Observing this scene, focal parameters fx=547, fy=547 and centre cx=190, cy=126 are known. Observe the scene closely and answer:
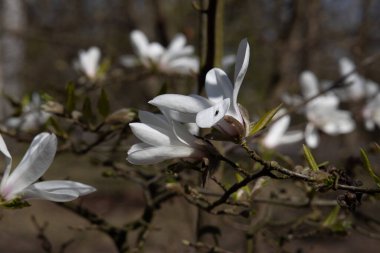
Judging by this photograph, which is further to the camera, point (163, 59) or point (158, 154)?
point (163, 59)

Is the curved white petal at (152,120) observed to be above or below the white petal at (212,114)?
above

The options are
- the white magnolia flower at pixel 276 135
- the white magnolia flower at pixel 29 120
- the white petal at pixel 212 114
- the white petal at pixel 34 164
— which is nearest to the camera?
the white petal at pixel 212 114

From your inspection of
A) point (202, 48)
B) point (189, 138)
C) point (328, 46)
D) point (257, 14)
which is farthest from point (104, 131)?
point (328, 46)

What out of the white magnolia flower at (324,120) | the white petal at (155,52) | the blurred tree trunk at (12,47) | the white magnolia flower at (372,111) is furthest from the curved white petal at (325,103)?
the blurred tree trunk at (12,47)

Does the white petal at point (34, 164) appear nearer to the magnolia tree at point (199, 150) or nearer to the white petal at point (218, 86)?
the magnolia tree at point (199, 150)

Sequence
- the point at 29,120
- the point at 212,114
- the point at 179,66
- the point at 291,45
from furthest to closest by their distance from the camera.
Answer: the point at 291,45
the point at 179,66
the point at 29,120
the point at 212,114

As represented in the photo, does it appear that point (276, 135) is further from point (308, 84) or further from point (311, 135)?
point (308, 84)

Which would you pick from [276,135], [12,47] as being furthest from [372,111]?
[12,47]

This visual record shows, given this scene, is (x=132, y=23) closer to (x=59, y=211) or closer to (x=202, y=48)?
(x=202, y=48)

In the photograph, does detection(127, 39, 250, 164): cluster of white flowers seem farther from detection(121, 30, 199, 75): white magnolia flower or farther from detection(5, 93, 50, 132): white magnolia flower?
detection(121, 30, 199, 75): white magnolia flower
